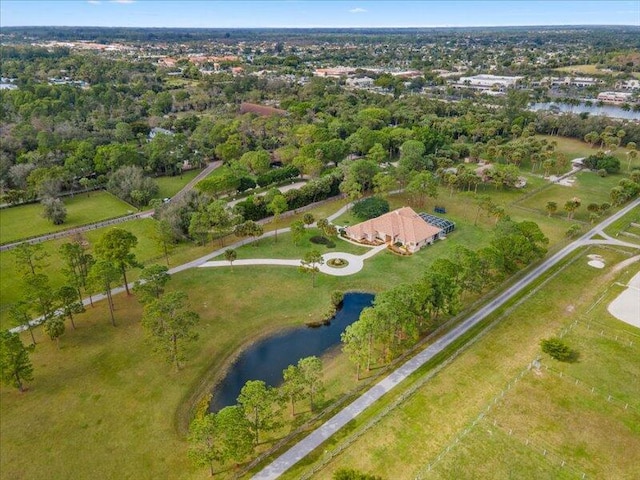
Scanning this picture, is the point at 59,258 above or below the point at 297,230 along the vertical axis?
below

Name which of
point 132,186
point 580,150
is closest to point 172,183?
point 132,186

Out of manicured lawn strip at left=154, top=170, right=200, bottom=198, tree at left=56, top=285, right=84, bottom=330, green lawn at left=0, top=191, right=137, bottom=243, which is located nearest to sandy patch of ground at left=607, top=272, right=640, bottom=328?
tree at left=56, top=285, right=84, bottom=330

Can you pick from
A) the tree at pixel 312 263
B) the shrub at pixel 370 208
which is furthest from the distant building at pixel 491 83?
the tree at pixel 312 263

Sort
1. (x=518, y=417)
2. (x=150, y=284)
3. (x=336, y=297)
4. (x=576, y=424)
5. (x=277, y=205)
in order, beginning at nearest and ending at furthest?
1. (x=576, y=424)
2. (x=518, y=417)
3. (x=150, y=284)
4. (x=336, y=297)
5. (x=277, y=205)

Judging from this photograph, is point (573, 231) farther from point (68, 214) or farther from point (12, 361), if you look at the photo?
point (68, 214)

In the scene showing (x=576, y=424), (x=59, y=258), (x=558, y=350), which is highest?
(x=558, y=350)

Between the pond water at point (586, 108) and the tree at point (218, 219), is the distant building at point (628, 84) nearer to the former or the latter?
the pond water at point (586, 108)

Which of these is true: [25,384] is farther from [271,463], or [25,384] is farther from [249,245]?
[249,245]
